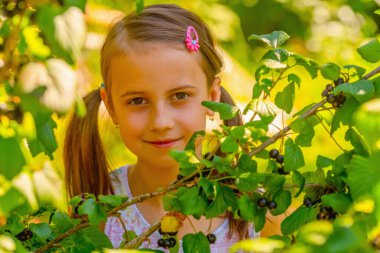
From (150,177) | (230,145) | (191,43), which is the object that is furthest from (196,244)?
(150,177)

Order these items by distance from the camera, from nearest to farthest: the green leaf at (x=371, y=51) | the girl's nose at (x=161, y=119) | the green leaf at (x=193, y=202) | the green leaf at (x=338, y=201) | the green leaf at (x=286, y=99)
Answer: the green leaf at (x=338, y=201), the green leaf at (x=193, y=202), the green leaf at (x=371, y=51), the green leaf at (x=286, y=99), the girl's nose at (x=161, y=119)

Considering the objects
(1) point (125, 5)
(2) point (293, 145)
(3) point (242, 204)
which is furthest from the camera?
(1) point (125, 5)

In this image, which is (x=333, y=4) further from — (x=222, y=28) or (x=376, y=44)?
(x=376, y=44)

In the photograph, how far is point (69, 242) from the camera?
163 centimetres

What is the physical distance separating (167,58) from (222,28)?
3.72 meters

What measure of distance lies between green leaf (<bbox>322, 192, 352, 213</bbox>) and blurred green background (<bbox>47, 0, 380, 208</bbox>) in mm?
2859

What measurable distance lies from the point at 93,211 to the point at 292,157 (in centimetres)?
41

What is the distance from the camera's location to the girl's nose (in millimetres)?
2377

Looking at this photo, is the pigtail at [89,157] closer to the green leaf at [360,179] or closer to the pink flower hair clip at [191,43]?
the pink flower hair clip at [191,43]

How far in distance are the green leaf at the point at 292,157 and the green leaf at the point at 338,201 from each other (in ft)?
0.48

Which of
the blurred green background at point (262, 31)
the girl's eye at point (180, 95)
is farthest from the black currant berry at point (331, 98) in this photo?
the blurred green background at point (262, 31)

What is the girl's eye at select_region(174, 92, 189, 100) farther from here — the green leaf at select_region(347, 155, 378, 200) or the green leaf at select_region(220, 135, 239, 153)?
the green leaf at select_region(347, 155, 378, 200)

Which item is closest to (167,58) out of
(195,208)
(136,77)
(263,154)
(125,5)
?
(136,77)

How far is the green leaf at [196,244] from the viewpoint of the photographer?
1659mm
